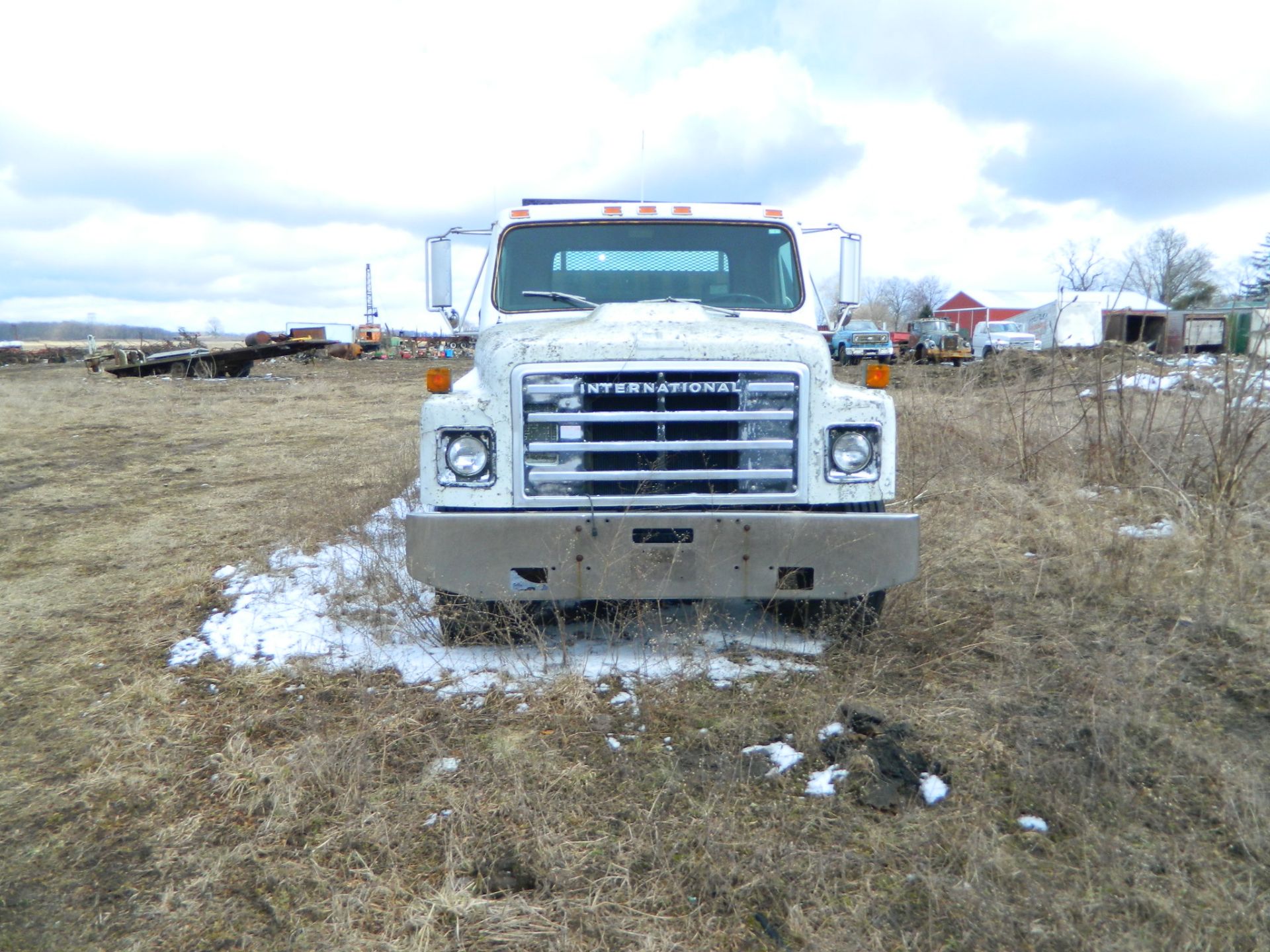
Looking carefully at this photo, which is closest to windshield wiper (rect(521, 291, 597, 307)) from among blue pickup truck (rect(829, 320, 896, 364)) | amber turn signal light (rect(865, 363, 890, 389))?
amber turn signal light (rect(865, 363, 890, 389))

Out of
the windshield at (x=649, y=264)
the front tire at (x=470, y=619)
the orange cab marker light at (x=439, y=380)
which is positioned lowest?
the front tire at (x=470, y=619)

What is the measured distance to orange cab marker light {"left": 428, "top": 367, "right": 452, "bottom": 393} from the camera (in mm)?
4469

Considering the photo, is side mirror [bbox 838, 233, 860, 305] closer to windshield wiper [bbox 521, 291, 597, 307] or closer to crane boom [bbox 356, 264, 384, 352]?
windshield wiper [bbox 521, 291, 597, 307]

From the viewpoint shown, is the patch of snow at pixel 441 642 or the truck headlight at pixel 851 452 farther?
the patch of snow at pixel 441 642

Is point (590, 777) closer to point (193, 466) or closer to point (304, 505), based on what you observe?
point (304, 505)

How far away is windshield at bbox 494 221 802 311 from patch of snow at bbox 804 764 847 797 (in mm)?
2972

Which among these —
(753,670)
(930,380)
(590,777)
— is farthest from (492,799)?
(930,380)

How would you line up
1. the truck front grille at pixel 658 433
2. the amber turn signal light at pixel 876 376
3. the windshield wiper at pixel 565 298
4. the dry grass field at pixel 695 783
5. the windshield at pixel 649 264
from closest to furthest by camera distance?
1. the dry grass field at pixel 695 783
2. the truck front grille at pixel 658 433
3. the amber turn signal light at pixel 876 376
4. the windshield wiper at pixel 565 298
5. the windshield at pixel 649 264

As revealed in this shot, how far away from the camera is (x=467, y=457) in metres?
4.09

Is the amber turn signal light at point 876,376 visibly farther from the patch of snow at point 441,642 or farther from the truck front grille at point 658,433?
the patch of snow at point 441,642

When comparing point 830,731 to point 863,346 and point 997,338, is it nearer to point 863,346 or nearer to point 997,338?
point 863,346

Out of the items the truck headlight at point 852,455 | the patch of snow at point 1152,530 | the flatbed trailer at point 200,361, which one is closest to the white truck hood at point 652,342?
the truck headlight at point 852,455

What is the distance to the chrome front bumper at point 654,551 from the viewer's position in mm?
3908

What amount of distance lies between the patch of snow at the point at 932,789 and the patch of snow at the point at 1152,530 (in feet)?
12.2
